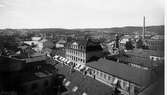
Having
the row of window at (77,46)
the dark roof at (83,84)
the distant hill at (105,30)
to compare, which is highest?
the distant hill at (105,30)

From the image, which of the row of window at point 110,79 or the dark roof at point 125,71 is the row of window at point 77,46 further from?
the row of window at point 110,79

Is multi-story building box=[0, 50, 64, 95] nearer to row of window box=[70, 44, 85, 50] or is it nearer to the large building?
the large building

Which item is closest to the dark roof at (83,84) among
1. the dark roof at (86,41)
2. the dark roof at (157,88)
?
the dark roof at (86,41)

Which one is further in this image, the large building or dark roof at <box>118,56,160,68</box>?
dark roof at <box>118,56,160,68</box>

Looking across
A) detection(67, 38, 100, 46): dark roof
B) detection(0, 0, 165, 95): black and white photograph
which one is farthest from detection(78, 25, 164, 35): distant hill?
detection(67, 38, 100, 46): dark roof

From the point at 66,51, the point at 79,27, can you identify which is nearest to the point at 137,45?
the point at 79,27

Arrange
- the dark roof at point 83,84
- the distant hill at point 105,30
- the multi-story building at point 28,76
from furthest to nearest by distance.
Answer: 1. the dark roof at point 83,84
2. the distant hill at point 105,30
3. the multi-story building at point 28,76

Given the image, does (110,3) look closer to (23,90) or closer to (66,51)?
(66,51)
